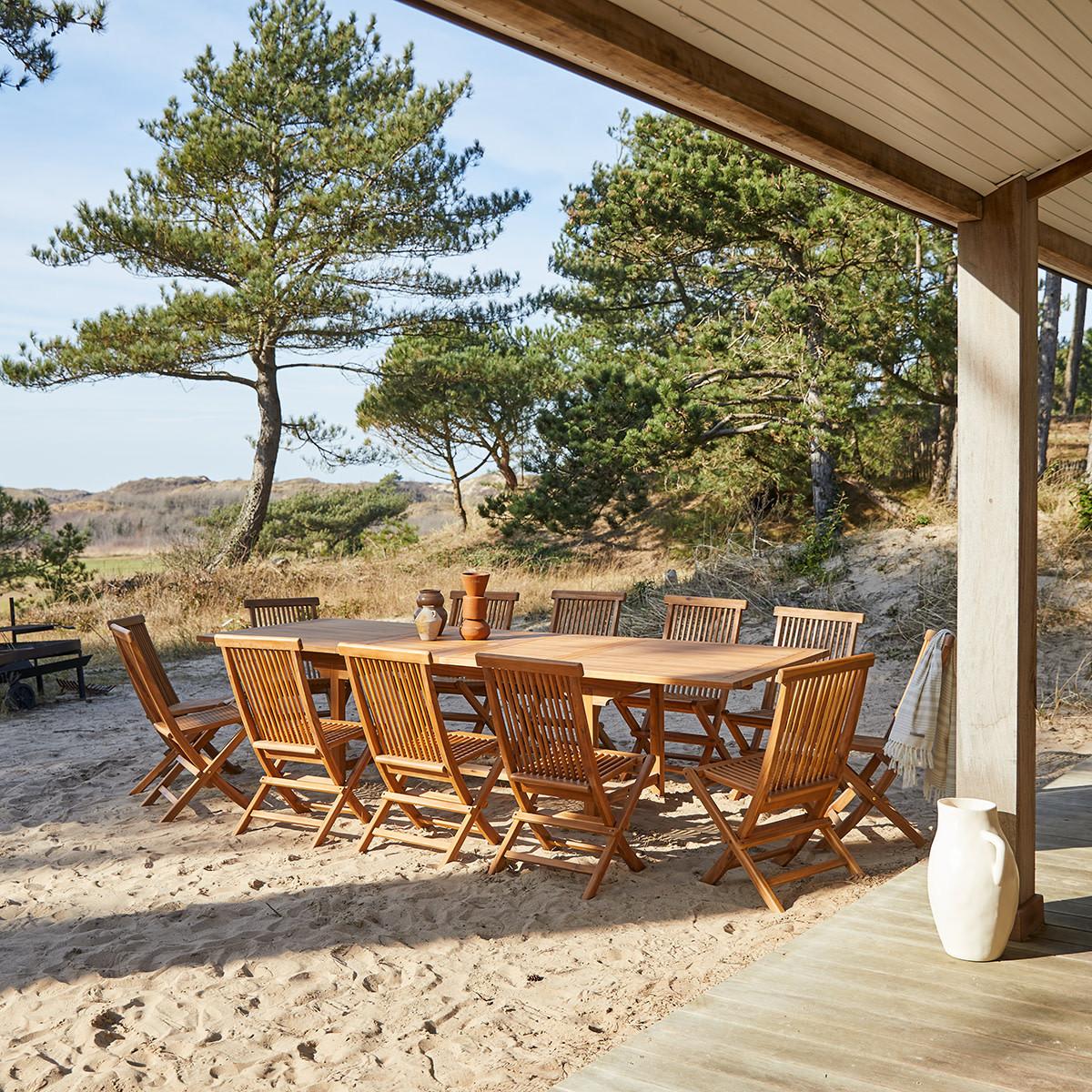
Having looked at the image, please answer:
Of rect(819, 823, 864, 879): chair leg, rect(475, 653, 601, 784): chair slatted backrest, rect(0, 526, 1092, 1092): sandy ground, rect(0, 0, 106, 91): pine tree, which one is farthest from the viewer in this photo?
rect(0, 0, 106, 91): pine tree

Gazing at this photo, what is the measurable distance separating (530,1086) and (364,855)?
2.27m

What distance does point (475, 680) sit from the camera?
6.61 metres

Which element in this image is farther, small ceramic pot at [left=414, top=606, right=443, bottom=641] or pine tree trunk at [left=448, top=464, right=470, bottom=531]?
pine tree trunk at [left=448, top=464, right=470, bottom=531]

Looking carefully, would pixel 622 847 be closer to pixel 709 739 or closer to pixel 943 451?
pixel 709 739

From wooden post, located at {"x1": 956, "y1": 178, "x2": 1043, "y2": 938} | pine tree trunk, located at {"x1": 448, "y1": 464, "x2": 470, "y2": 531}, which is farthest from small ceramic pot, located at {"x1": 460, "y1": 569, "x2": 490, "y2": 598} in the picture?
pine tree trunk, located at {"x1": 448, "y1": 464, "x2": 470, "y2": 531}

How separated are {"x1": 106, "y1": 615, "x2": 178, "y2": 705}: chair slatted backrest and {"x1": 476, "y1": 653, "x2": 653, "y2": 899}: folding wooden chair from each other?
2.18 meters

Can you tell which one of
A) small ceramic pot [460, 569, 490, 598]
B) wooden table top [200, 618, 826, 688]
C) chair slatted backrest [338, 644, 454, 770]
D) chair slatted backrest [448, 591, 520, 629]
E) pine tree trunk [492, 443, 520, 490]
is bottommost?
chair slatted backrest [338, 644, 454, 770]

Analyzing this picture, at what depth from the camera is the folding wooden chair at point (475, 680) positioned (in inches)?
265

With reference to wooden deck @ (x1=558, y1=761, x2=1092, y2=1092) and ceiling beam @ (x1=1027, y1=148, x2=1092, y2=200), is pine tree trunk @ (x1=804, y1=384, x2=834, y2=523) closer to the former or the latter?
ceiling beam @ (x1=1027, y1=148, x2=1092, y2=200)

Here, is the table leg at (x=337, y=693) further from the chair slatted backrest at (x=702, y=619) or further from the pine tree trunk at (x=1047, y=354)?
the pine tree trunk at (x=1047, y=354)

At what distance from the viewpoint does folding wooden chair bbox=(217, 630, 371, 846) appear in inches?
204

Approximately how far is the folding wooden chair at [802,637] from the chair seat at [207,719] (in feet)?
9.00

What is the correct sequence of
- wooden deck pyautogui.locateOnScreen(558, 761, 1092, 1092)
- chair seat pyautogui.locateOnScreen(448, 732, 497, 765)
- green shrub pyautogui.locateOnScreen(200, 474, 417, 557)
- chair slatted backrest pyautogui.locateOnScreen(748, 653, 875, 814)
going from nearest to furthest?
1. wooden deck pyautogui.locateOnScreen(558, 761, 1092, 1092)
2. chair slatted backrest pyautogui.locateOnScreen(748, 653, 875, 814)
3. chair seat pyautogui.locateOnScreen(448, 732, 497, 765)
4. green shrub pyautogui.locateOnScreen(200, 474, 417, 557)

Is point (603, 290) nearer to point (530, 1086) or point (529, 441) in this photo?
point (529, 441)
